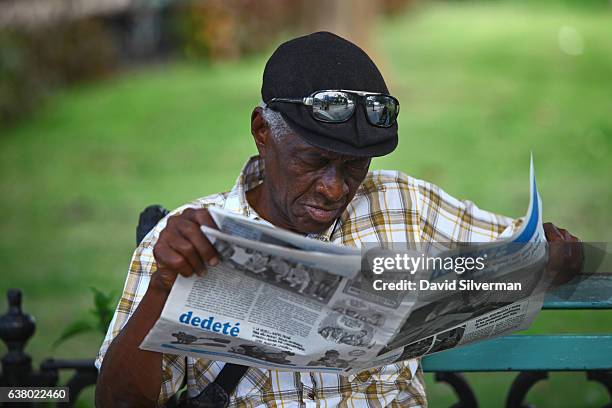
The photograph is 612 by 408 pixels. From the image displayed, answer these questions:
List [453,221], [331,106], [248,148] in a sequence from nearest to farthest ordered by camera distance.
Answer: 1. [331,106]
2. [453,221]
3. [248,148]

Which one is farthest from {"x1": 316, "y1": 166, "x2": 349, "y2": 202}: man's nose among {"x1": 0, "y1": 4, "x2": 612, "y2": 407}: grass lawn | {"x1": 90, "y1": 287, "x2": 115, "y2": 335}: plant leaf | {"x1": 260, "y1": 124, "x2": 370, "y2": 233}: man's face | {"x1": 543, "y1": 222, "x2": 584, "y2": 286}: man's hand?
{"x1": 0, "y1": 4, "x2": 612, "y2": 407}: grass lawn

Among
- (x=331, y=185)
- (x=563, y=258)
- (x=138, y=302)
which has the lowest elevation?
(x=138, y=302)

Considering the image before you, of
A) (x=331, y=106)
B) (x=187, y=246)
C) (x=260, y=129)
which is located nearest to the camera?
(x=187, y=246)

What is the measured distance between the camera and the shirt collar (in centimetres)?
271

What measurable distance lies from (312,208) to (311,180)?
0.08 meters

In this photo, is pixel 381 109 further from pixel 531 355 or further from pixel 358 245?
pixel 531 355

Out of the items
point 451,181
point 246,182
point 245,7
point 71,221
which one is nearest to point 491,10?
point 245,7

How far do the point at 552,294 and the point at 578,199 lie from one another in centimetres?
538

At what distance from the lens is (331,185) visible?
253 centimetres

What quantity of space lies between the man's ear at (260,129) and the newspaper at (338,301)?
0.53m

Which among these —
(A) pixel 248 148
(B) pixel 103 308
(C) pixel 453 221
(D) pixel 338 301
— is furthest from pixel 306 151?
(A) pixel 248 148

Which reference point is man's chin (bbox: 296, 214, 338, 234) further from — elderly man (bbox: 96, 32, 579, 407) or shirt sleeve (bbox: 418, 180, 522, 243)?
shirt sleeve (bbox: 418, 180, 522, 243)

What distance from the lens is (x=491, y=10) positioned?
55.2ft

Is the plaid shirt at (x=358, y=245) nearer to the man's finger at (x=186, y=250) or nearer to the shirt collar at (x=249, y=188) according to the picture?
the shirt collar at (x=249, y=188)
